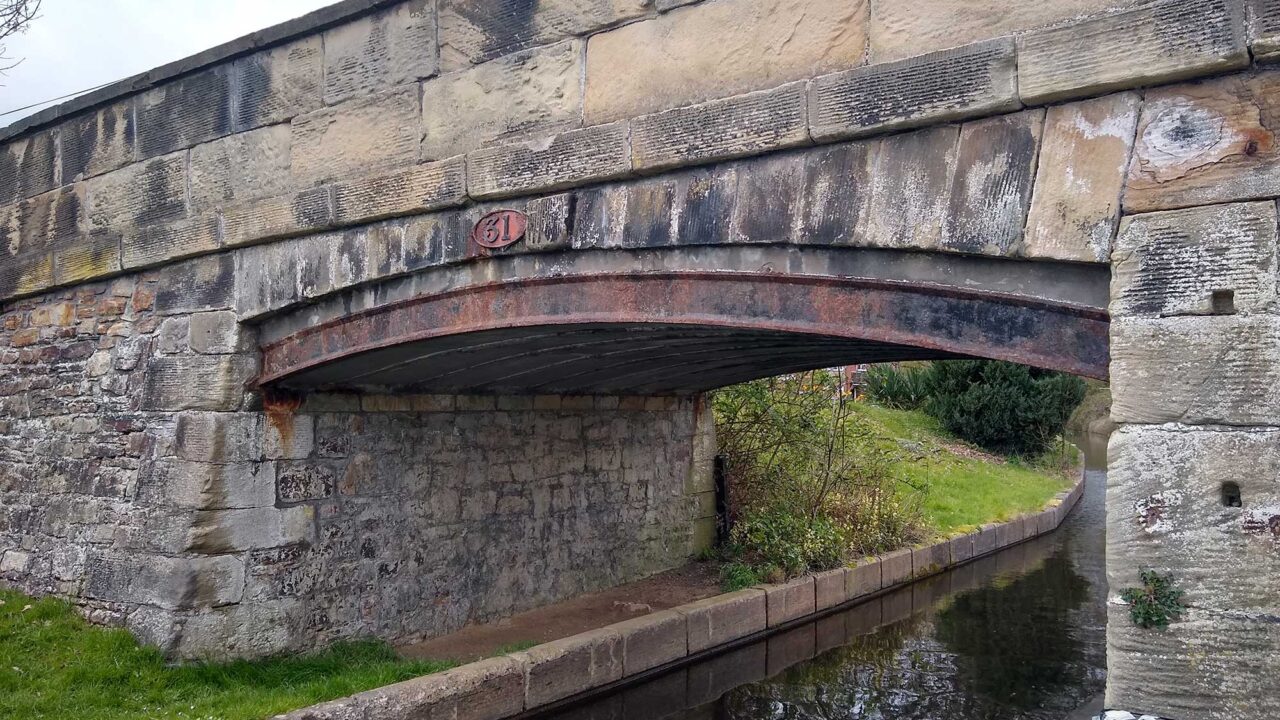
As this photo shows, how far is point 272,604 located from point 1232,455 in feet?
15.9

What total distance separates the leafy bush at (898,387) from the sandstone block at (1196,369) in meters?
15.6

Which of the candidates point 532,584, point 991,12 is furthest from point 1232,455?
point 532,584

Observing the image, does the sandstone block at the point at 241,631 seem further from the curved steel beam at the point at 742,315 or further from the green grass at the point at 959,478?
the green grass at the point at 959,478

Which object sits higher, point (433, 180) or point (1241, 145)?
point (433, 180)

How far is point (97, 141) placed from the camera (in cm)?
620

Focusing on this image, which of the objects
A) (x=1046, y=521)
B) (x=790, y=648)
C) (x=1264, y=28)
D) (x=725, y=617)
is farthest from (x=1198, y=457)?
(x=1046, y=521)

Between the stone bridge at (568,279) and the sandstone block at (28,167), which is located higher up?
the sandstone block at (28,167)

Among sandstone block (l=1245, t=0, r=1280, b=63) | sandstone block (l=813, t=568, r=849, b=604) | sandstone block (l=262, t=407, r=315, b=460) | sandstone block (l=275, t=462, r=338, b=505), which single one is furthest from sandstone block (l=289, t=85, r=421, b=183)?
sandstone block (l=813, t=568, r=849, b=604)

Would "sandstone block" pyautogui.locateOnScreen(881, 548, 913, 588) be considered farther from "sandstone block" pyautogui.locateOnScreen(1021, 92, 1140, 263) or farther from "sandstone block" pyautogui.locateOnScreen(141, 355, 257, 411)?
"sandstone block" pyautogui.locateOnScreen(1021, 92, 1140, 263)

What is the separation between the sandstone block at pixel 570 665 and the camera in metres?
5.66

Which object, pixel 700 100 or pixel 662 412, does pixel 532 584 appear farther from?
pixel 700 100

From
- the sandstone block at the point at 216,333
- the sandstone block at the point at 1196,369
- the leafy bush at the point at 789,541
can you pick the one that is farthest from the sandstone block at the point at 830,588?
the sandstone block at the point at 1196,369

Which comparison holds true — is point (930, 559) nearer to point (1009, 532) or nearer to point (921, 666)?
point (1009, 532)

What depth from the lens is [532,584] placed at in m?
7.13
